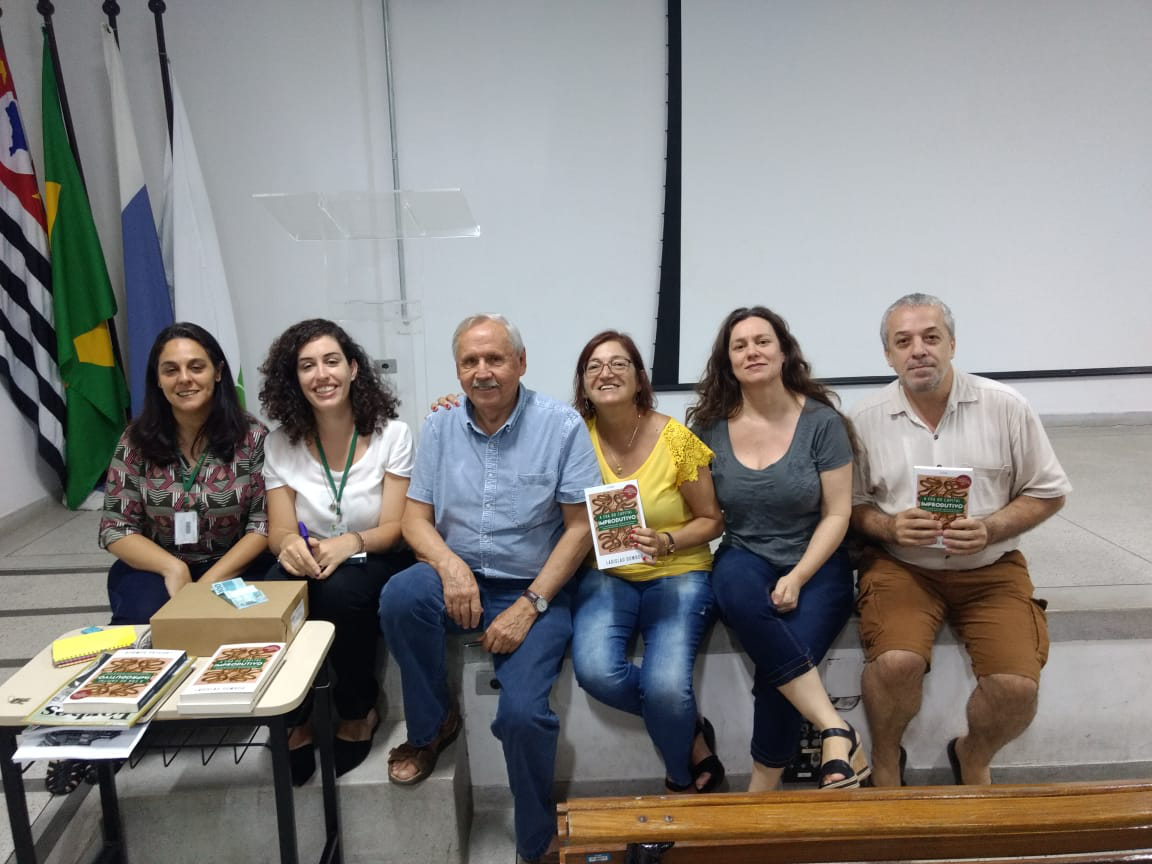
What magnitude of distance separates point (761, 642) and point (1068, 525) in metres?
2.07

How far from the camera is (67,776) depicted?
1783 mm

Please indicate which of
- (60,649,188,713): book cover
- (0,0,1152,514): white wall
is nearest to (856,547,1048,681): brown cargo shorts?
(60,649,188,713): book cover

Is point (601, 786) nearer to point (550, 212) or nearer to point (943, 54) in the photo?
point (550, 212)

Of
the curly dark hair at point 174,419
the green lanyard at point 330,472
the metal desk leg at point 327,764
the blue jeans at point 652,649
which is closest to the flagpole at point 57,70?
the curly dark hair at point 174,419

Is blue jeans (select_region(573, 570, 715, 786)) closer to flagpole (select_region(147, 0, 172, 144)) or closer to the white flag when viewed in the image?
the white flag

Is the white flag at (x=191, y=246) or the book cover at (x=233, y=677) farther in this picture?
the white flag at (x=191, y=246)

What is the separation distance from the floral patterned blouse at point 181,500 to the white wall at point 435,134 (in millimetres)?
1608

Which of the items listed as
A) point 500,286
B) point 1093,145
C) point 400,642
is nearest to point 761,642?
point 400,642

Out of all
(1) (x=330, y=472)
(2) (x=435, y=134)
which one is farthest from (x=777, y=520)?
(2) (x=435, y=134)

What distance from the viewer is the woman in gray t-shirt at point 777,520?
1.87 m

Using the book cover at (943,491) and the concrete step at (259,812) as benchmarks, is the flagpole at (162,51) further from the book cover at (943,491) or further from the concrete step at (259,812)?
the book cover at (943,491)

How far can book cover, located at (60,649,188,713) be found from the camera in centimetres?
132

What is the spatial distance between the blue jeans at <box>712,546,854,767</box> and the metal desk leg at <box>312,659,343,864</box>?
42.1 inches

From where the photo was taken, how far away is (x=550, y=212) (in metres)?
4.17
